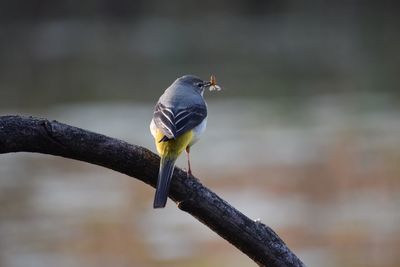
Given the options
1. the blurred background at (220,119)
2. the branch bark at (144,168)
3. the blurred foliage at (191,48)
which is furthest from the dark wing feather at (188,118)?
the blurred foliage at (191,48)

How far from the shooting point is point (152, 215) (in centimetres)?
1512

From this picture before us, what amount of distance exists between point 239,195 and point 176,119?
1002 centimetres

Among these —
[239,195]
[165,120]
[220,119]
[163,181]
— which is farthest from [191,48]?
[163,181]

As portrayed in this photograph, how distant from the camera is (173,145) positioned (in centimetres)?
525

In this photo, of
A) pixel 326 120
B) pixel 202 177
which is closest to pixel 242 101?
pixel 326 120

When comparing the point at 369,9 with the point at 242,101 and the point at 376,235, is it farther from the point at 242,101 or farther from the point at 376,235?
the point at 376,235

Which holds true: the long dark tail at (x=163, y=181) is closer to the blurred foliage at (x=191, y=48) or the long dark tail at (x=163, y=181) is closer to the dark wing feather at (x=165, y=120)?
the dark wing feather at (x=165, y=120)

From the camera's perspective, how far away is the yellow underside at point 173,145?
4.95 metres

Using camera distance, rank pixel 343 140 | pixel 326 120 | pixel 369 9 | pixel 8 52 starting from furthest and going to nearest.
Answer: pixel 369 9 < pixel 8 52 < pixel 326 120 < pixel 343 140

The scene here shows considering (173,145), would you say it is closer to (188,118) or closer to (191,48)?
(188,118)

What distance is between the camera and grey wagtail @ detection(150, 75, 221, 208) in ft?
16.8

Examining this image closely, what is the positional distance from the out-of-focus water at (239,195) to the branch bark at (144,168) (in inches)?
322

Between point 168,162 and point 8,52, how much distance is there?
32988mm

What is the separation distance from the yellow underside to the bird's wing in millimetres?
25
